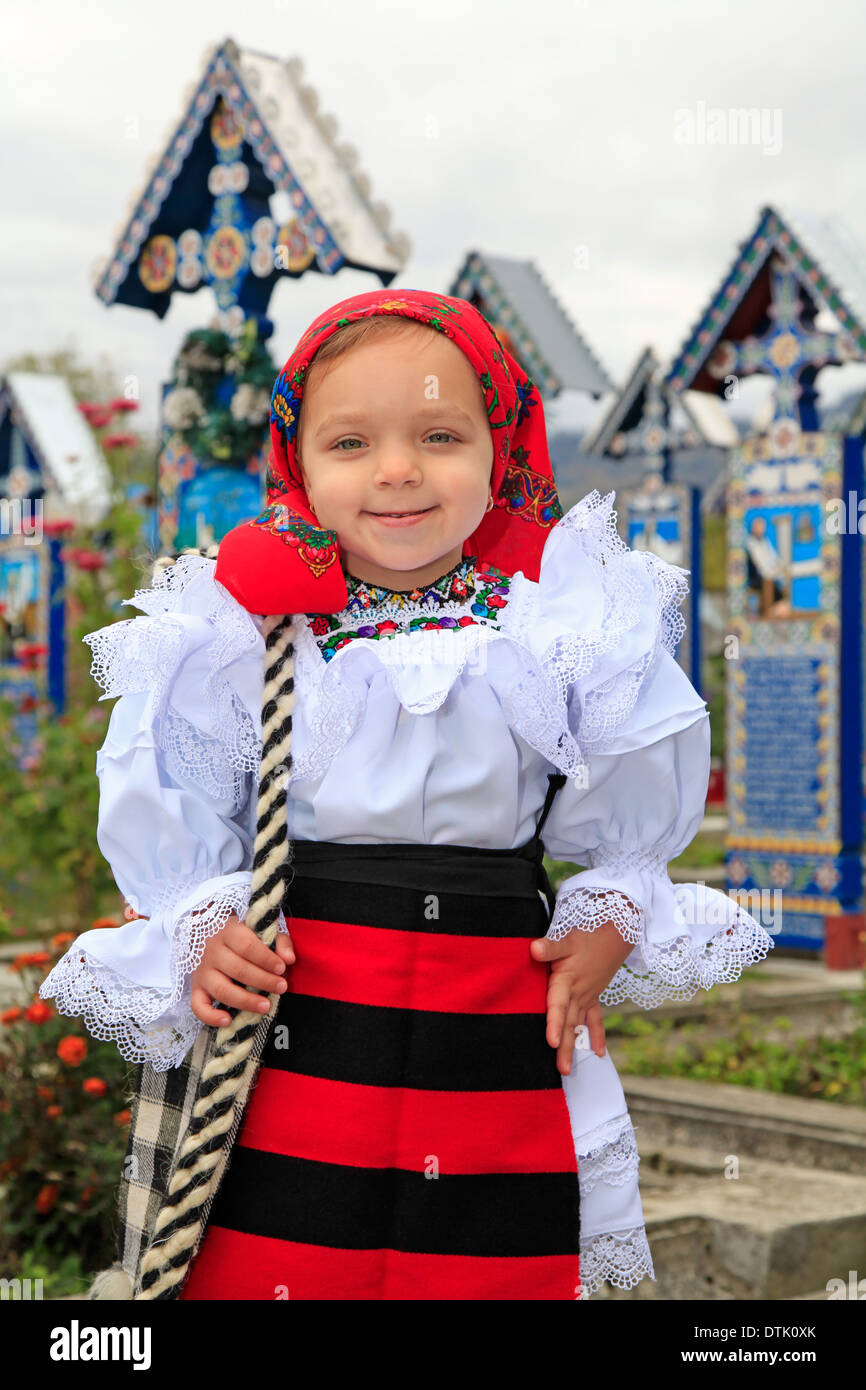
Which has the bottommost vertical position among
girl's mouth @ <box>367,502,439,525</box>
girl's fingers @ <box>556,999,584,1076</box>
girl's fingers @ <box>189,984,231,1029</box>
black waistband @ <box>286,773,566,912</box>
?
girl's fingers @ <box>556,999,584,1076</box>

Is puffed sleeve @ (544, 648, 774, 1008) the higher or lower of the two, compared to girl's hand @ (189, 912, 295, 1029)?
higher

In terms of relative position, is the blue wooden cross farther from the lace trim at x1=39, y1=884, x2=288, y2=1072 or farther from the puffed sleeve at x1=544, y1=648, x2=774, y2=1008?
the lace trim at x1=39, y1=884, x2=288, y2=1072

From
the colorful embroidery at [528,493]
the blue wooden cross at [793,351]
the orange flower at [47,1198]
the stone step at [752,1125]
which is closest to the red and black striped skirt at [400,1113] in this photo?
the colorful embroidery at [528,493]

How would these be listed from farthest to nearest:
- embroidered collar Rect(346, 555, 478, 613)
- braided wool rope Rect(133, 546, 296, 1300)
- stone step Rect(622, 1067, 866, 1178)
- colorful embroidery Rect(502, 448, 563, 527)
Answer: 1. stone step Rect(622, 1067, 866, 1178)
2. colorful embroidery Rect(502, 448, 563, 527)
3. embroidered collar Rect(346, 555, 478, 613)
4. braided wool rope Rect(133, 546, 296, 1300)

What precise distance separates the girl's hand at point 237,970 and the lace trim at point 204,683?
196 millimetres

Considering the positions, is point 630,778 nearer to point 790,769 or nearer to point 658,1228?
point 658,1228

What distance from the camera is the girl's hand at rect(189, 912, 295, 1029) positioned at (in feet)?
5.92

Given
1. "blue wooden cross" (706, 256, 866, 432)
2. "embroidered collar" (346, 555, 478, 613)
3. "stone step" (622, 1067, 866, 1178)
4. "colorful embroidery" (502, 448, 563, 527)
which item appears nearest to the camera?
"embroidered collar" (346, 555, 478, 613)

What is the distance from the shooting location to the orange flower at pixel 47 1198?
138 inches

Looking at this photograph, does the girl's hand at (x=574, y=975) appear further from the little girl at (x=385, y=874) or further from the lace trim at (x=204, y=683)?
the lace trim at (x=204, y=683)

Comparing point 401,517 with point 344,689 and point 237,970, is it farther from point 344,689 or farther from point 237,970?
point 237,970

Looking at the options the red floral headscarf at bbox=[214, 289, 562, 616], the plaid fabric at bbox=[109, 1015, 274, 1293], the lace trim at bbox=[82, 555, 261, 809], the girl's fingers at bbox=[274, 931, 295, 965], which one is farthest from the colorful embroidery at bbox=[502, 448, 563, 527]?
the plaid fabric at bbox=[109, 1015, 274, 1293]
